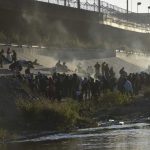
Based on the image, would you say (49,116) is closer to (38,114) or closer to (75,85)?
(38,114)

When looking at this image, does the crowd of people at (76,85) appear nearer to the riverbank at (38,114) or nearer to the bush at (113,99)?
the bush at (113,99)

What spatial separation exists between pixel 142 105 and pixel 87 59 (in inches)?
1522

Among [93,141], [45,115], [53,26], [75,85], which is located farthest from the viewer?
[53,26]


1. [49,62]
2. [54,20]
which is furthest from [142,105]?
[54,20]

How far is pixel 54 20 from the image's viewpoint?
81.6m

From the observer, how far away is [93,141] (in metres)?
22.2

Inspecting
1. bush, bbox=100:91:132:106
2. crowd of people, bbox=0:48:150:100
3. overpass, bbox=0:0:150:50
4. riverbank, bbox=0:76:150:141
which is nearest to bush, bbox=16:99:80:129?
riverbank, bbox=0:76:150:141

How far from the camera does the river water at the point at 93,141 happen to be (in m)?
20.6

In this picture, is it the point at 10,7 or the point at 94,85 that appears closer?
the point at 94,85

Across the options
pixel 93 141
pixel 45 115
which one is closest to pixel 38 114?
pixel 45 115

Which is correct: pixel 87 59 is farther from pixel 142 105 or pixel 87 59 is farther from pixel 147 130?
pixel 147 130

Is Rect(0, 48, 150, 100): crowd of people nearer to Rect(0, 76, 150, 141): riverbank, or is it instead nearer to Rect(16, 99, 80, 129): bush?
Rect(0, 76, 150, 141): riverbank

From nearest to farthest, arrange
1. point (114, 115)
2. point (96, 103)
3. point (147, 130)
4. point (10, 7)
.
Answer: point (147, 130), point (114, 115), point (96, 103), point (10, 7)

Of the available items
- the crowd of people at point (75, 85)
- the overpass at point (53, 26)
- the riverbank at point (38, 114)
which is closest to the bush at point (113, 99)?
the crowd of people at point (75, 85)
